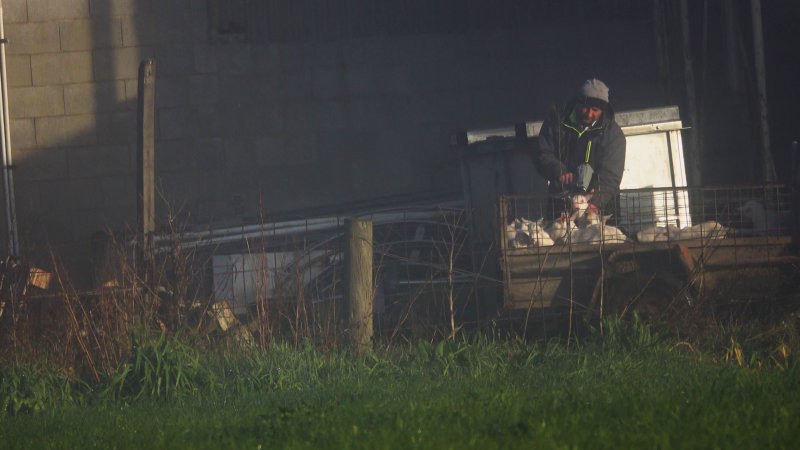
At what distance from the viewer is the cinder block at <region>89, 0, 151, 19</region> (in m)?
13.1

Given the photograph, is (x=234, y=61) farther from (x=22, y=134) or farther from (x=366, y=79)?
(x=22, y=134)

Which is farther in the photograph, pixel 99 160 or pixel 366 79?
pixel 366 79

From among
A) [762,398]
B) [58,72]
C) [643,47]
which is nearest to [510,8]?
[643,47]

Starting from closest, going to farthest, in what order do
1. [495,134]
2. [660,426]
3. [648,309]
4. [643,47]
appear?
[660,426] < [648,309] < [495,134] < [643,47]

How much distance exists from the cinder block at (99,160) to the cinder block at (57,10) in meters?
1.58

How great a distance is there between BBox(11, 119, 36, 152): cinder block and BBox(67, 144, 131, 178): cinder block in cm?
46

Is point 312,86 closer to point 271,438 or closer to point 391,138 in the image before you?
point 391,138

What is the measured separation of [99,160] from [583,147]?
6.32 metres

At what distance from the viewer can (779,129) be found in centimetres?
1252

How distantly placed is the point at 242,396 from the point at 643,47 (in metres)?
8.04

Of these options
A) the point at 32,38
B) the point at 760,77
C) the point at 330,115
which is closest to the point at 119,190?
the point at 32,38

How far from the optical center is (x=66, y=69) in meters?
13.1

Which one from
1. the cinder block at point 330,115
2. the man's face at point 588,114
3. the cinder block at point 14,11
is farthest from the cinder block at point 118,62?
the man's face at point 588,114

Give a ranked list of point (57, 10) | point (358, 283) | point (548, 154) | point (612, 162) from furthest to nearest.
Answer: point (57, 10) < point (548, 154) < point (612, 162) < point (358, 283)
